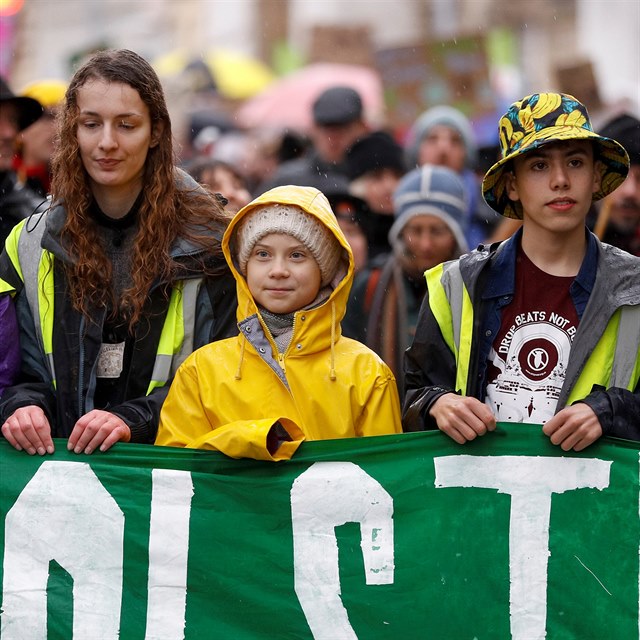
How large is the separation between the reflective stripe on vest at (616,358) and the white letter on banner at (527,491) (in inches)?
9.1

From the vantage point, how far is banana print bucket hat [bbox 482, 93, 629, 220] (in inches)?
182

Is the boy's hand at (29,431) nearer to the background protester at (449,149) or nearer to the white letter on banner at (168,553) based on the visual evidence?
the white letter on banner at (168,553)

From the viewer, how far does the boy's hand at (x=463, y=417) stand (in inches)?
175

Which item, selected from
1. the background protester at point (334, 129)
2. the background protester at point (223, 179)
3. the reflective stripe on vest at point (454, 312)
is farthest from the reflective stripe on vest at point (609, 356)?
the background protester at point (334, 129)

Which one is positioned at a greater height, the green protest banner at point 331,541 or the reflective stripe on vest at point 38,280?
the reflective stripe on vest at point 38,280

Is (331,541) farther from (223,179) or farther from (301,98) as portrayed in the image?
(301,98)

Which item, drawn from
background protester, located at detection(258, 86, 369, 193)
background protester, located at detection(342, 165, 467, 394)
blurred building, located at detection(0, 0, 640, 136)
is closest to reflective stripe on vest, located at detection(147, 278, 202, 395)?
background protester, located at detection(342, 165, 467, 394)

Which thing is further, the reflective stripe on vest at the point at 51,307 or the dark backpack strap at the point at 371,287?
the dark backpack strap at the point at 371,287

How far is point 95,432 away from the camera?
4.67m

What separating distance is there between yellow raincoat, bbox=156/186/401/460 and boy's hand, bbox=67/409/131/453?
0.58 feet

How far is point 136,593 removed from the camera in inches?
182

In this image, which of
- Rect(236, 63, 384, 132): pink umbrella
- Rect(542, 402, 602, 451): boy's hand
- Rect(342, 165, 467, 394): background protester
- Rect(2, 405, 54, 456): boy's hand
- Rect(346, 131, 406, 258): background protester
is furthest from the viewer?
Rect(236, 63, 384, 132): pink umbrella

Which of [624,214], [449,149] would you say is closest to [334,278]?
[624,214]

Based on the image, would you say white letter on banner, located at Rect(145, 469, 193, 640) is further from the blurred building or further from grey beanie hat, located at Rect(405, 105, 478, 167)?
the blurred building
